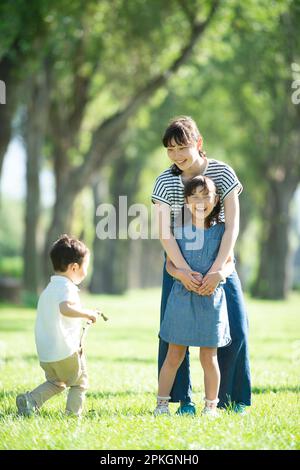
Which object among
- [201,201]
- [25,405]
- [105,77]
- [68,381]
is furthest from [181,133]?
[105,77]

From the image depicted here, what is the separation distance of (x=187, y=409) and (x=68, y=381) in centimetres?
91

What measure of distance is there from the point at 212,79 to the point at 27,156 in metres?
14.0

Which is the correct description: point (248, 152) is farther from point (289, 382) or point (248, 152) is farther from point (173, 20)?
point (289, 382)

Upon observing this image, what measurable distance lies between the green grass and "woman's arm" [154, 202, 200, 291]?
943mm

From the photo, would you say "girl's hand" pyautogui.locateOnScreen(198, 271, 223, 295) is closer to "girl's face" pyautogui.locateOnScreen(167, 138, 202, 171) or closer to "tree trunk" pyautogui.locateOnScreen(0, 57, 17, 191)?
"girl's face" pyautogui.locateOnScreen(167, 138, 202, 171)

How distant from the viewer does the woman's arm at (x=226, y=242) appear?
560cm

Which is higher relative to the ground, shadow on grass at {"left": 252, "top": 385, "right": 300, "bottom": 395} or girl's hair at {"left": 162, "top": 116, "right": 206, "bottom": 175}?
girl's hair at {"left": 162, "top": 116, "right": 206, "bottom": 175}

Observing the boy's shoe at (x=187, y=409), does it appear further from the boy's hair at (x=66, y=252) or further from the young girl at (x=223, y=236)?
the boy's hair at (x=66, y=252)

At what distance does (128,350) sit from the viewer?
39.9ft

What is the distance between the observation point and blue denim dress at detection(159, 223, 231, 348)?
5629mm

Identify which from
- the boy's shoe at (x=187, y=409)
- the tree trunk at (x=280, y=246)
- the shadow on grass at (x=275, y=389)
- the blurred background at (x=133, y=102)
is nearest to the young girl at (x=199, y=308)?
the boy's shoe at (x=187, y=409)

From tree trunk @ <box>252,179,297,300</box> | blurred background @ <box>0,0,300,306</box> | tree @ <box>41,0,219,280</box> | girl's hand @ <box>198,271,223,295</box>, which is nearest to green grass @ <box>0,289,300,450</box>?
girl's hand @ <box>198,271,223,295</box>
